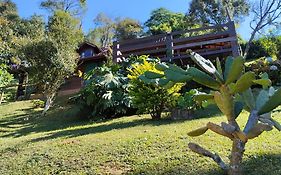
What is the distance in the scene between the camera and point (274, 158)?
4445mm

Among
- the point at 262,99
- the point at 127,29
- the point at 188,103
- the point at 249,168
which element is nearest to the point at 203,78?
the point at 262,99

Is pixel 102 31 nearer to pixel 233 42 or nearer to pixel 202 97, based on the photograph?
pixel 233 42

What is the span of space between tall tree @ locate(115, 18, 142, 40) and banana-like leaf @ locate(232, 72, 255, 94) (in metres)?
34.2

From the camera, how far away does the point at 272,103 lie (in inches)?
128

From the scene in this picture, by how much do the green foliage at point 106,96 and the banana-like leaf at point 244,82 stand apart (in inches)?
275

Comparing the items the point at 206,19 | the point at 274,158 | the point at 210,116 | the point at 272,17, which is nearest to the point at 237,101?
the point at 274,158

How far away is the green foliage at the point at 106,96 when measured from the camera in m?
10.2

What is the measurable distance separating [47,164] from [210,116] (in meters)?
4.18

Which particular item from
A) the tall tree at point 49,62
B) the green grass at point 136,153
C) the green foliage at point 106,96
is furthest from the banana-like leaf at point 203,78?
the tall tree at point 49,62

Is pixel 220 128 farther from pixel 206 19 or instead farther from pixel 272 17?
pixel 206 19

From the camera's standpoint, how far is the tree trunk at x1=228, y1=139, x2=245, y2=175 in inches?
131

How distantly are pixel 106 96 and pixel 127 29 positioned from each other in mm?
28473

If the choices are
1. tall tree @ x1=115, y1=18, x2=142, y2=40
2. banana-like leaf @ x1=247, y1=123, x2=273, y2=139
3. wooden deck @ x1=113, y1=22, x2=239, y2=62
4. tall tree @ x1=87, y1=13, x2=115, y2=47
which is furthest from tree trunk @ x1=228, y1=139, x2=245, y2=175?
tall tree @ x1=87, y1=13, x2=115, y2=47

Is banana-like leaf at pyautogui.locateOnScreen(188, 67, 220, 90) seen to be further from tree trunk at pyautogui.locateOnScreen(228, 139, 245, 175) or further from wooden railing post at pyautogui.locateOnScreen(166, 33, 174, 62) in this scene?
wooden railing post at pyautogui.locateOnScreen(166, 33, 174, 62)
